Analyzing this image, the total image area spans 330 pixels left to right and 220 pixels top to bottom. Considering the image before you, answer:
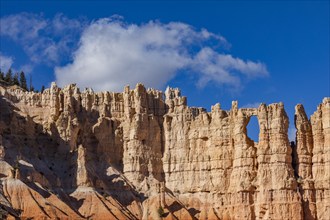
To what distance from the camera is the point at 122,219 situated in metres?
110

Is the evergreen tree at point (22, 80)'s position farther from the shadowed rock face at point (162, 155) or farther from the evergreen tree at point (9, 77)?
the shadowed rock face at point (162, 155)

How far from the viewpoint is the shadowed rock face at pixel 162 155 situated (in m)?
115

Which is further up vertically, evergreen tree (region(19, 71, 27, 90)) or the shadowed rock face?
evergreen tree (region(19, 71, 27, 90))

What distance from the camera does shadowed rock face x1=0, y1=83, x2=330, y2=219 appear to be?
Result: 115m

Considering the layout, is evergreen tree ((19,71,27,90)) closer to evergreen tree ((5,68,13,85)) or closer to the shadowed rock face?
evergreen tree ((5,68,13,85))

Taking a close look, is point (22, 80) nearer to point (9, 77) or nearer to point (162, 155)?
point (9, 77)

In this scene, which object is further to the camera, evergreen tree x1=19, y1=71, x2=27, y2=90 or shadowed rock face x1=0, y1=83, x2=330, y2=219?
evergreen tree x1=19, y1=71, x2=27, y2=90

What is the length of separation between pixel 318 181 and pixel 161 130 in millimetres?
→ 22902

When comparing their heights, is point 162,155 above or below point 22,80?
below

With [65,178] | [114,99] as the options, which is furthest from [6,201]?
[114,99]

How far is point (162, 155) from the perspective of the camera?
126 m

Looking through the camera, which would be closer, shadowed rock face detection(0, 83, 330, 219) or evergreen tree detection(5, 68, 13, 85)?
shadowed rock face detection(0, 83, 330, 219)

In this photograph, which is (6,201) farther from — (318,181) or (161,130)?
(318,181)

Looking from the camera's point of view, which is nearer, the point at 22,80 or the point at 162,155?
the point at 162,155
